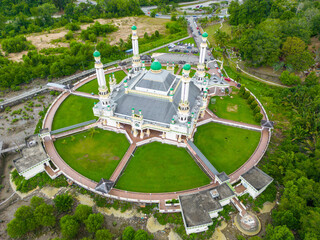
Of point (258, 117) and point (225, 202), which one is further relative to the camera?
point (258, 117)

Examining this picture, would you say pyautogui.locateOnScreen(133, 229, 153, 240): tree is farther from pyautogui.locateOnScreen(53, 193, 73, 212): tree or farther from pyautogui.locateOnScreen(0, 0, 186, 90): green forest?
pyautogui.locateOnScreen(0, 0, 186, 90): green forest

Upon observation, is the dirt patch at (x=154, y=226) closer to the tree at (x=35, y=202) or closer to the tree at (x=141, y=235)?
the tree at (x=141, y=235)

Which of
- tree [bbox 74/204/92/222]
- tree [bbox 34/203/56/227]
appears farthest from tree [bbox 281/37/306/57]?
tree [bbox 34/203/56/227]

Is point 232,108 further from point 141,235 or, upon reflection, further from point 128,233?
point 128,233

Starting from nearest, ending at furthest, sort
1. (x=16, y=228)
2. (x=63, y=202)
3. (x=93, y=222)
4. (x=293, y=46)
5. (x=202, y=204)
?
(x=16, y=228) → (x=93, y=222) → (x=202, y=204) → (x=63, y=202) → (x=293, y=46)

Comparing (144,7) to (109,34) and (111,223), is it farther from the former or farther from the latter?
(111,223)

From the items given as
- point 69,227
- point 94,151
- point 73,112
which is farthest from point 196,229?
point 73,112

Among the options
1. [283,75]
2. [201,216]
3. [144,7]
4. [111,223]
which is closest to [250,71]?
[283,75]

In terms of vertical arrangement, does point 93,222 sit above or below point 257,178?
below
